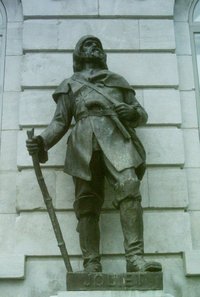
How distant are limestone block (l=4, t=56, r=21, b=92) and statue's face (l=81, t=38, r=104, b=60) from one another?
1.44 metres

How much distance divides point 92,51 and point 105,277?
265cm

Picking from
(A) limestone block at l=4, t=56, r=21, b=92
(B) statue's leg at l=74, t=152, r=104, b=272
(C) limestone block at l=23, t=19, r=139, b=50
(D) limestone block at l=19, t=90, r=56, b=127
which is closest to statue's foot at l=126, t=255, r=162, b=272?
(B) statue's leg at l=74, t=152, r=104, b=272

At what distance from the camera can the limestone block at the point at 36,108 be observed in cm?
693

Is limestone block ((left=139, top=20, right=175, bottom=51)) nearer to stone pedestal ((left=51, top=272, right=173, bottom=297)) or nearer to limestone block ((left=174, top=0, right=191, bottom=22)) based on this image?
limestone block ((left=174, top=0, right=191, bottom=22))

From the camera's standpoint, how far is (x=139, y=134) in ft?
22.6

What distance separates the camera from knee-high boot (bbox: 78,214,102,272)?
546 cm

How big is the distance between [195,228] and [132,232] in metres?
1.63

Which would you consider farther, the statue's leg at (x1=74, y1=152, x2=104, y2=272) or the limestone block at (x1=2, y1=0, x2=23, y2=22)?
the limestone block at (x1=2, y1=0, x2=23, y2=22)

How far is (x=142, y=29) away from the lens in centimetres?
748

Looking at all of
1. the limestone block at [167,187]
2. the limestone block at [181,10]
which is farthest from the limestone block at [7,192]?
the limestone block at [181,10]

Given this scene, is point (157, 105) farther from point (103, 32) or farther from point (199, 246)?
point (199, 246)

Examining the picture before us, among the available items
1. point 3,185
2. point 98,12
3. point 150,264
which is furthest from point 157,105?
point 150,264

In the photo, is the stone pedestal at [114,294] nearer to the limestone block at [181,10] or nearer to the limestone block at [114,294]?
the limestone block at [114,294]

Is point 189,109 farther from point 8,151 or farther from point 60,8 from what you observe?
point 8,151
